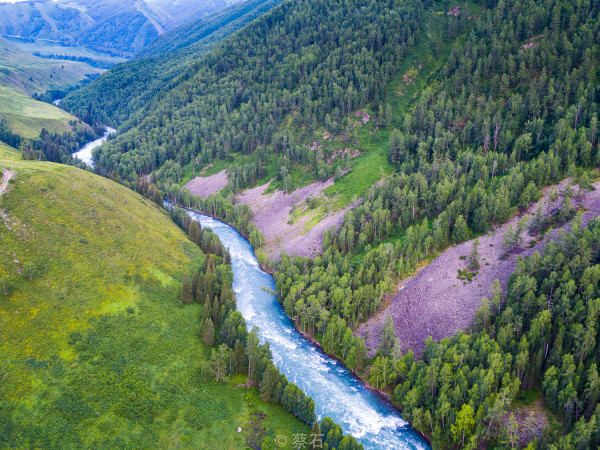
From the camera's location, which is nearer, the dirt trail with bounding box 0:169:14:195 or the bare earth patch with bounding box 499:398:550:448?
the bare earth patch with bounding box 499:398:550:448

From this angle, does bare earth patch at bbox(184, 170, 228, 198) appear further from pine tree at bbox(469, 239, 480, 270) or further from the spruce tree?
pine tree at bbox(469, 239, 480, 270)

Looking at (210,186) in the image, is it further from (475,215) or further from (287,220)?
(475,215)

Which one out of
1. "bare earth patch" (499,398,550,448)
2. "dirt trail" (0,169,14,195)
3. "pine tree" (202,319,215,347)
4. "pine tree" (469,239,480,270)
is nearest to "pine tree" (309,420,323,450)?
"bare earth patch" (499,398,550,448)

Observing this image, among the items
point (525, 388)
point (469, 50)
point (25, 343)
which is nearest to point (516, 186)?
point (525, 388)

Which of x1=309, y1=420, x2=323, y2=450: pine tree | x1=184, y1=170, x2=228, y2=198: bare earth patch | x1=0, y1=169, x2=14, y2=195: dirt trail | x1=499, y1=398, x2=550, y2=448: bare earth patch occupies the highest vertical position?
x1=0, y1=169, x2=14, y2=195: dirt trail

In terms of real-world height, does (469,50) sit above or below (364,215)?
above

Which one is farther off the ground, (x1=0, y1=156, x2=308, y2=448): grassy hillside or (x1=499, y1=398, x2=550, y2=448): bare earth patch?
(x1=0, y1=156, x2=308, y2=448): grassy hillside

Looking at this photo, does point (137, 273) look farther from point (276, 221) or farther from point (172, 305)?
point (276, 221)
